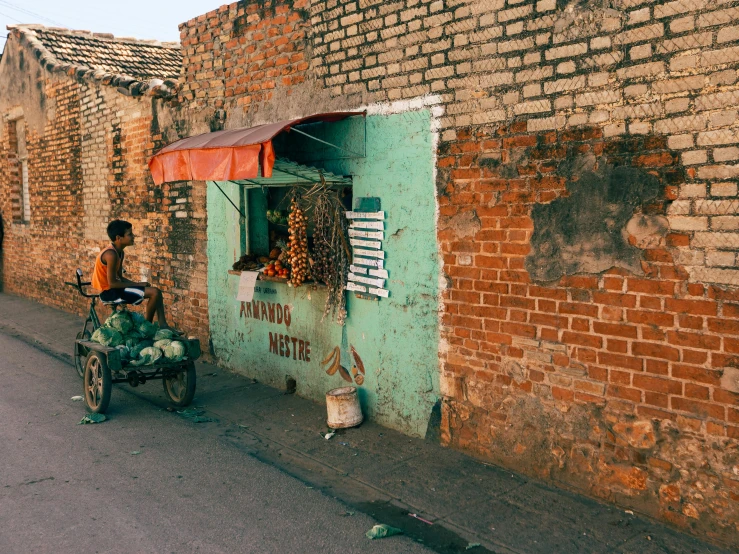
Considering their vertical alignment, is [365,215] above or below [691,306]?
above

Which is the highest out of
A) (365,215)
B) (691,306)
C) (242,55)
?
(242,55)

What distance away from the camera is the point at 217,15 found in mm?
7965

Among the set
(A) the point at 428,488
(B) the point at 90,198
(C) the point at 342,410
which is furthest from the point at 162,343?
(B) the point at 90,198

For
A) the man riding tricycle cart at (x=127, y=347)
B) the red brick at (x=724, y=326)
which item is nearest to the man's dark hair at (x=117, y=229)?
the man riding tricycle cart at (x=127, y=347)

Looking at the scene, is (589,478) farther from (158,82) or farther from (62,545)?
(158,82)

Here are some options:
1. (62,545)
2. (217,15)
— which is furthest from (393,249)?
(217,15)

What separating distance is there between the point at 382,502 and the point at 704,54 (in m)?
3.55

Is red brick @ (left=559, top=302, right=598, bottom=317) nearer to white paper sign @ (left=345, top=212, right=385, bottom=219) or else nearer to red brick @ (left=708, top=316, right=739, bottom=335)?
red brick @ (left=708, top=316, right=739, bottom=335)

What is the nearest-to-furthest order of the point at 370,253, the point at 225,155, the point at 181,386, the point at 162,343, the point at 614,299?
1. the point at 614,299
2. the point at 225,155
3. the point at 370,253
4. the point at 162,343
5. the point at 181,386

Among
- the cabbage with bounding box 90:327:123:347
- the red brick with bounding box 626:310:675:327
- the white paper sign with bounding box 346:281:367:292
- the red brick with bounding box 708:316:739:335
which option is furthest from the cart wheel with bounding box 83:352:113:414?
the red brick with bounding box 708:316:739:335

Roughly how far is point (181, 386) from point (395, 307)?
105 inches

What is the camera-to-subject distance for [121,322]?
276 inches

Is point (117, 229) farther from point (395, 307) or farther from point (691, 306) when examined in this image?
point (691, 306)

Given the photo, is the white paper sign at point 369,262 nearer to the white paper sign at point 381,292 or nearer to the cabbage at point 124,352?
the white paper sign at point 381,292
